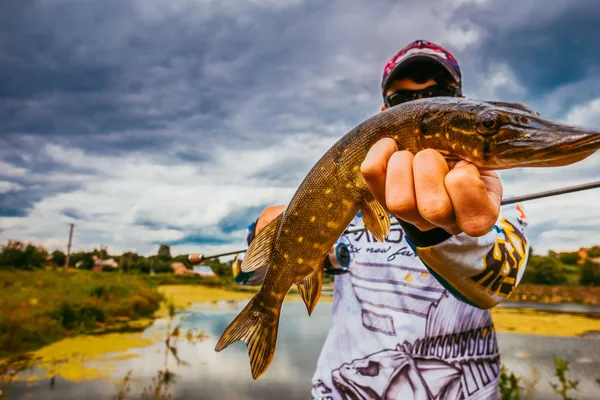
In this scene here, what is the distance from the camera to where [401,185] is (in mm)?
1485

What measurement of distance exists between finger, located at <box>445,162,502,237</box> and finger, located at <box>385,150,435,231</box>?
141mm

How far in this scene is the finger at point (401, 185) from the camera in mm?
1477

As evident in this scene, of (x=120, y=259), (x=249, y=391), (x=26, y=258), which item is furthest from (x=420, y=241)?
(x=120, y=259)

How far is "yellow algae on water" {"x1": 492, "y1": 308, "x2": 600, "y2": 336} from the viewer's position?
14.5m

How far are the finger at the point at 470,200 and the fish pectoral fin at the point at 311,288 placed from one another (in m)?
0.82

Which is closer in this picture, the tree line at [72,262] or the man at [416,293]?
the man at [416,293]

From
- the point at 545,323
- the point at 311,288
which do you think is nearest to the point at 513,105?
the point at 311,288

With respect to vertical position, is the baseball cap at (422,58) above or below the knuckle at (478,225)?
above

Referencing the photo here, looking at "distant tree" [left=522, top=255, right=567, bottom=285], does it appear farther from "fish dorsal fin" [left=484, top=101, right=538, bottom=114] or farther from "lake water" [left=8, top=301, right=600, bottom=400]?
"fish dorsal fin" [left=484, top=101, right=538, bottom=114]

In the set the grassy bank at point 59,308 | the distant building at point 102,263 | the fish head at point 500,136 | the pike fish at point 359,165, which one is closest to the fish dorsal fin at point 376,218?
the pike fish at point 359,165

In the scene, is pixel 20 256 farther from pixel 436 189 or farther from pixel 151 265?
pixel 436 189

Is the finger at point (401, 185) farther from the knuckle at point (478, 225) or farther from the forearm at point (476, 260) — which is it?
the forearm at point (476, 260)

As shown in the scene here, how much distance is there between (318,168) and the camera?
1931 millimetres

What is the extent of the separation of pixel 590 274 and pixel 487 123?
24944 mm
